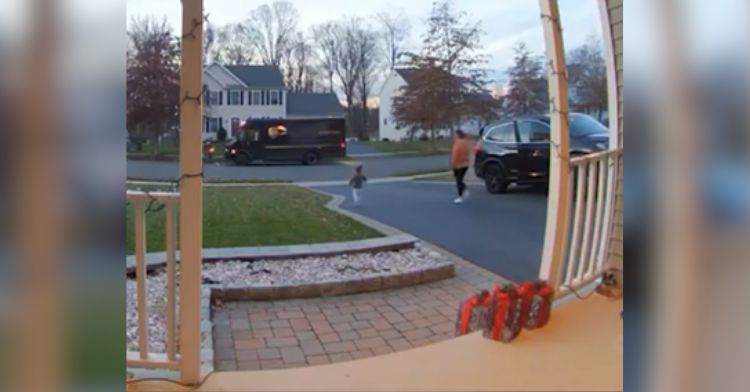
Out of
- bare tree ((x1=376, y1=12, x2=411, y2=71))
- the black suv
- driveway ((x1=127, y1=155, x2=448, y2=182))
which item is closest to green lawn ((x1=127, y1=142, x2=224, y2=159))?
driveway ((x1=127, y1=155, x2=448, y2=182))

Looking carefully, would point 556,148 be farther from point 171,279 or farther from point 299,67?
point 171,279

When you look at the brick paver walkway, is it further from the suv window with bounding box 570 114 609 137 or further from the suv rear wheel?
the suv window with bounding box 570 114 609 137

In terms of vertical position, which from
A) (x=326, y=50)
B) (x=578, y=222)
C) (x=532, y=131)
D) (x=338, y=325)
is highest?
(x=326, y=50)

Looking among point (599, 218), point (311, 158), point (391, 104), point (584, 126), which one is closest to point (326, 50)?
point (391, 104)

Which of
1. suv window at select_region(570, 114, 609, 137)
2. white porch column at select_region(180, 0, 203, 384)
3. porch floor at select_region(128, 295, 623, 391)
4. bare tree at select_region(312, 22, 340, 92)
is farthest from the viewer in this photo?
suv window at select_region(570, 114, 609, 137)

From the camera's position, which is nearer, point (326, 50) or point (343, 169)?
point (326, 50)

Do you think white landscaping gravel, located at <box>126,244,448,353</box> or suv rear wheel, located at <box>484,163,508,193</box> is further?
white landscaping gravel, located at <box>126,244,448,353</box>
